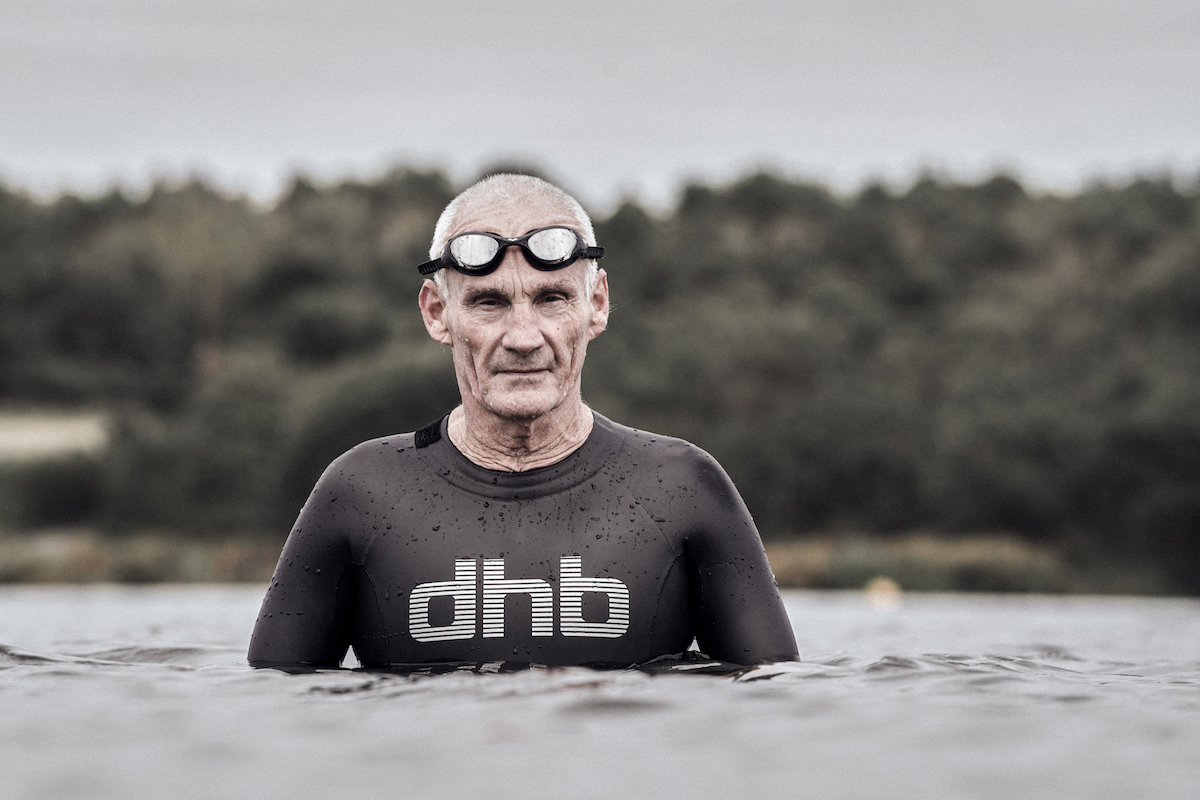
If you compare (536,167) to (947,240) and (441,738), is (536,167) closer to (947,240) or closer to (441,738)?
(947,240)

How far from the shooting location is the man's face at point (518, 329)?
4445 mm

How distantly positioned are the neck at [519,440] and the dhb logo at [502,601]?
394mm

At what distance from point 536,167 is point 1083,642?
5048 cm

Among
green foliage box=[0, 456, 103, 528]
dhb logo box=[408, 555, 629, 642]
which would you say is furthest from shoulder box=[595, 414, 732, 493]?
green foliage box=[0, 456, 103, 528]

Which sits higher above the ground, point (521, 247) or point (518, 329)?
point (521, 247)

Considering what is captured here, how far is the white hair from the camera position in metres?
4.66

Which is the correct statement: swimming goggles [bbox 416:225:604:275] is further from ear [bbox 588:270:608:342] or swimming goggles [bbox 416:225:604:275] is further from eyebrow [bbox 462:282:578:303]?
ear [bbox 588:270:608:342]

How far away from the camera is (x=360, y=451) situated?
15.6 feet

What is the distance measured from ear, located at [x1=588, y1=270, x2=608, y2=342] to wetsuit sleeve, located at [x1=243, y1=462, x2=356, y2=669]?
1060 mm

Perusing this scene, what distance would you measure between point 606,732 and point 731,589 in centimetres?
113

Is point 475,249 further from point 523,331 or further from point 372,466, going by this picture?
point 372,466

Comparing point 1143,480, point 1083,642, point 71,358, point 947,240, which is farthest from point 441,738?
point 947,240

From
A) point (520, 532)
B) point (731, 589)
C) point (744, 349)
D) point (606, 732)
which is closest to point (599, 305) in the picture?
point (520, 532)

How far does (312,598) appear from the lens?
4426mm
